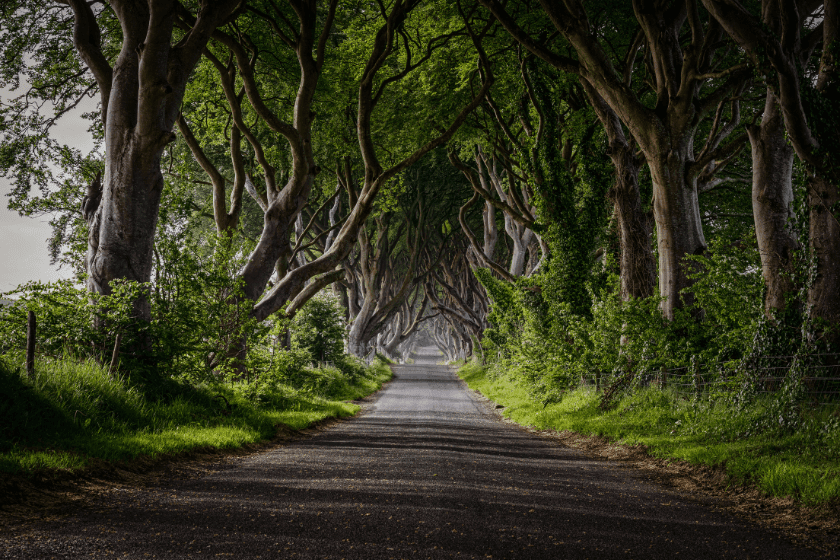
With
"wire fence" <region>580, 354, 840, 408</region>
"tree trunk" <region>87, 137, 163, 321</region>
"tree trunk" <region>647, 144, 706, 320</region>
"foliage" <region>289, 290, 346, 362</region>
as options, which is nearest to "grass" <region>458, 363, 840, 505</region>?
"wire fence" <region>580, 354, 840, 408</region>

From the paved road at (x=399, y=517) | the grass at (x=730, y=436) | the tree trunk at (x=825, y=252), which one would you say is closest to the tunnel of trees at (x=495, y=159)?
the tree trunk at (x=825, y=252)

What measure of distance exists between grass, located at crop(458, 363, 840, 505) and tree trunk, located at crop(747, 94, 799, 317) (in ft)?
7.44

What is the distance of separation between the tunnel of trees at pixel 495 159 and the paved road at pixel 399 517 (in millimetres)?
3349

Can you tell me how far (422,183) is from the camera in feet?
94.2

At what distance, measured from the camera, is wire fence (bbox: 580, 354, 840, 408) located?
6.55 meters

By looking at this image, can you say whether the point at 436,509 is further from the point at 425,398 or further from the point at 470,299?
the point at 470,299

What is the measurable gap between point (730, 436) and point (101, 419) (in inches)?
302

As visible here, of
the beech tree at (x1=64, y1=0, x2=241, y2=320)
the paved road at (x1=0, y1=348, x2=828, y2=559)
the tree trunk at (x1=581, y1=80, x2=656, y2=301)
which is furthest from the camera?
the tree trunk at (x1=581, y1=80, x2=656, y2=301)

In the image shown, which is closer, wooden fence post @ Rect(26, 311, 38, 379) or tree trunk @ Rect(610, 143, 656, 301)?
wooden fence post @ Rect(26, 311, 38, 379)

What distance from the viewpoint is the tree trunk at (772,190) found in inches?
346

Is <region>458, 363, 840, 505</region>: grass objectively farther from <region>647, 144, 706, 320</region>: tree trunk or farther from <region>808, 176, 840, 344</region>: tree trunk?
<region>647, 144, 706, 320</region>: tree trunk

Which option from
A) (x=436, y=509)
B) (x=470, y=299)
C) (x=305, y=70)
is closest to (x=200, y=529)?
(x=436, y=509)

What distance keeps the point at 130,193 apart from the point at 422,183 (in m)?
20.4

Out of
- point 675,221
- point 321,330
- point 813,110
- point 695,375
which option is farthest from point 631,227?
point 321,330
